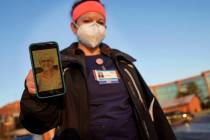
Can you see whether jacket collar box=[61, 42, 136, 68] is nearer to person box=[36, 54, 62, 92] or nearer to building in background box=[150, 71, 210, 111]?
person box=[36, 54, 62, 92]

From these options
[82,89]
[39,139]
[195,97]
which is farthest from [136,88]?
[195,97]

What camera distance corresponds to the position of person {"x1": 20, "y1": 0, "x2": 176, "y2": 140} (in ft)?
6.86

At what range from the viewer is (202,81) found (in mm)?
106500

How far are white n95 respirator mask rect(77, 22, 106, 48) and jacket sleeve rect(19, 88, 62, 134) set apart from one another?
652mm

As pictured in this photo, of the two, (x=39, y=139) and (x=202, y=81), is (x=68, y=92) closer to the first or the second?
(x=39, y=139)

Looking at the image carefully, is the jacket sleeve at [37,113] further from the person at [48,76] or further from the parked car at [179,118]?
the parked car at [179,118]

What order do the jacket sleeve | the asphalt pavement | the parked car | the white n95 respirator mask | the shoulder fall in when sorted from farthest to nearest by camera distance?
the parked car
the asphalt pavement
the white n95 respirator mask
the shoulder
the jacket sleeve

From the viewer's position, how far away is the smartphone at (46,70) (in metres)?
1.91

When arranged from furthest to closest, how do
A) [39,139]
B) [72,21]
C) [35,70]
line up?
[39,139] → [72,21] → [35,70]

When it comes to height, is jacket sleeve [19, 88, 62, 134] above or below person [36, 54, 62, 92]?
below

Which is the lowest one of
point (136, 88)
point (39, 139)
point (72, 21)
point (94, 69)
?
point (39, 139)

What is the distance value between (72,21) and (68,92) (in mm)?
788

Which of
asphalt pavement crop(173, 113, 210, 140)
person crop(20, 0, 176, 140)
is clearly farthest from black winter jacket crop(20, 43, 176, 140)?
asphalt pavement crop(173, 113, 210, 140)

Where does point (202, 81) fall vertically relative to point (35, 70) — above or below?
below
